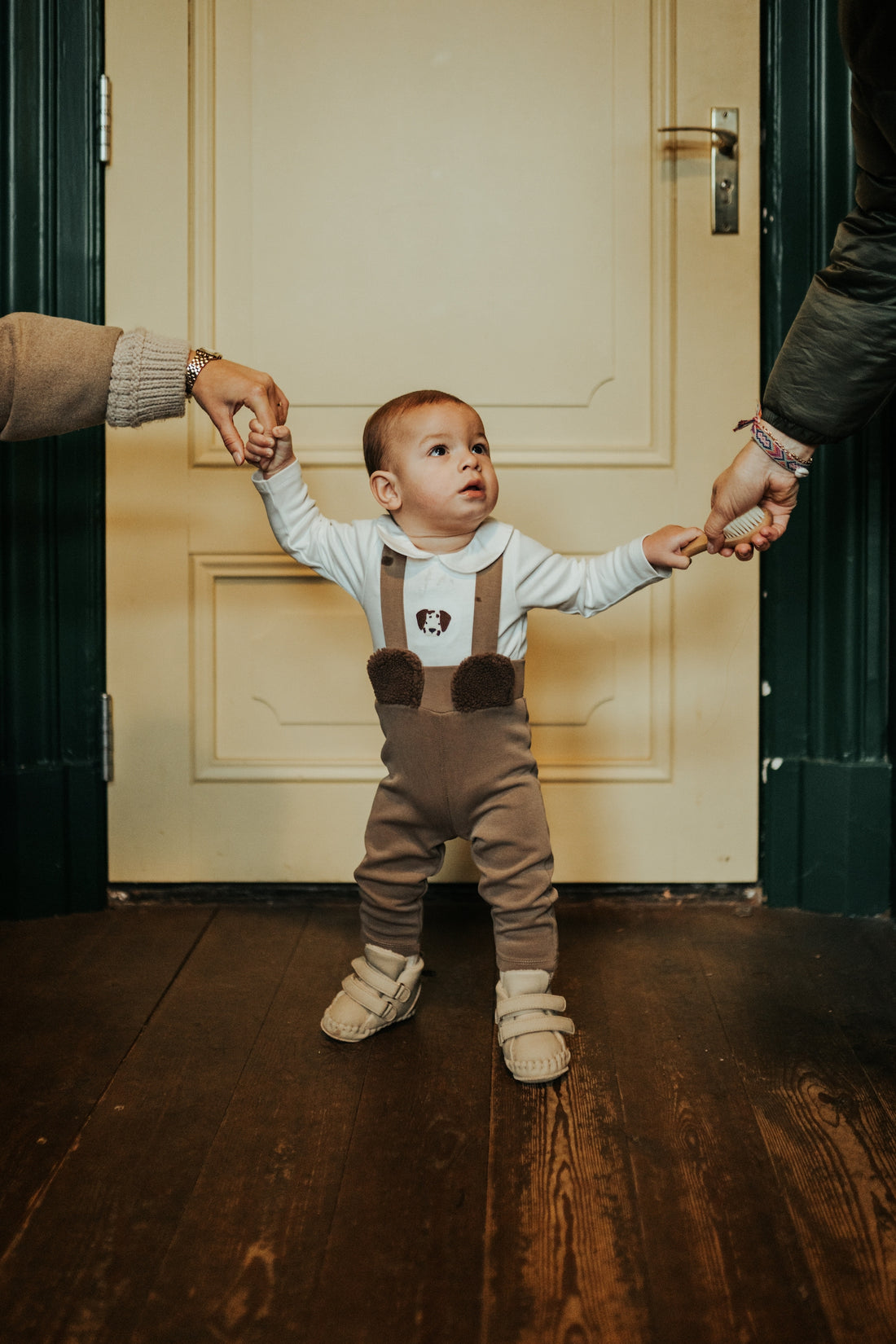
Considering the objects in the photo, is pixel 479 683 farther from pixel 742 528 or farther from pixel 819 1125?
pixel 819 1125

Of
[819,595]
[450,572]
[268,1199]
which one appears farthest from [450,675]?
[819,595]

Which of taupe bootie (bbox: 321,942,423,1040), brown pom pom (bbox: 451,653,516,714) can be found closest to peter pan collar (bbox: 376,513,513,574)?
brown pom pom (bbox: 451,653,516,714)

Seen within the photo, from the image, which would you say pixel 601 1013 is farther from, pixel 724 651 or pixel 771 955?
pixel 724 651

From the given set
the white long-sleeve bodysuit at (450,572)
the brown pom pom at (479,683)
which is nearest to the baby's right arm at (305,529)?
the white long-sleeve bodysuit at (450,572)

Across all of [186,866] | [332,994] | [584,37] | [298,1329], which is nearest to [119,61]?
[584,37]

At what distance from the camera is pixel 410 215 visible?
80.1 inches

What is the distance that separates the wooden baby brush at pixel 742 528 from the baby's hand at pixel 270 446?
1.92 ft

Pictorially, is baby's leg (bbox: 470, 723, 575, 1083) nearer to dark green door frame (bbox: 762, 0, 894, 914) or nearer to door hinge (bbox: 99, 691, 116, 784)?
dark green door frame (bbox: 762, 0, 894, 914)

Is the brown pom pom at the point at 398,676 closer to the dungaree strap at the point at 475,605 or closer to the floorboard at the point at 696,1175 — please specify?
the dungaree strap at the point at 475,605

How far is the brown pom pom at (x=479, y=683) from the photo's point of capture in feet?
5.17

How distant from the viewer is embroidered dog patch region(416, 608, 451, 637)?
5.24 feet

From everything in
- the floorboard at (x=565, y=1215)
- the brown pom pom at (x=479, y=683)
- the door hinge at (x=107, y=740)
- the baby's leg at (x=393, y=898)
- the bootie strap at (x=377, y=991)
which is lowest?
the floorboard at (x=565, y=1215)

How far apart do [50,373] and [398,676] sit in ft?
2.14

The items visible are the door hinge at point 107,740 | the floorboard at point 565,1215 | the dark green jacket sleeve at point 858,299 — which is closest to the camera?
the floorboard at point 565,1215
